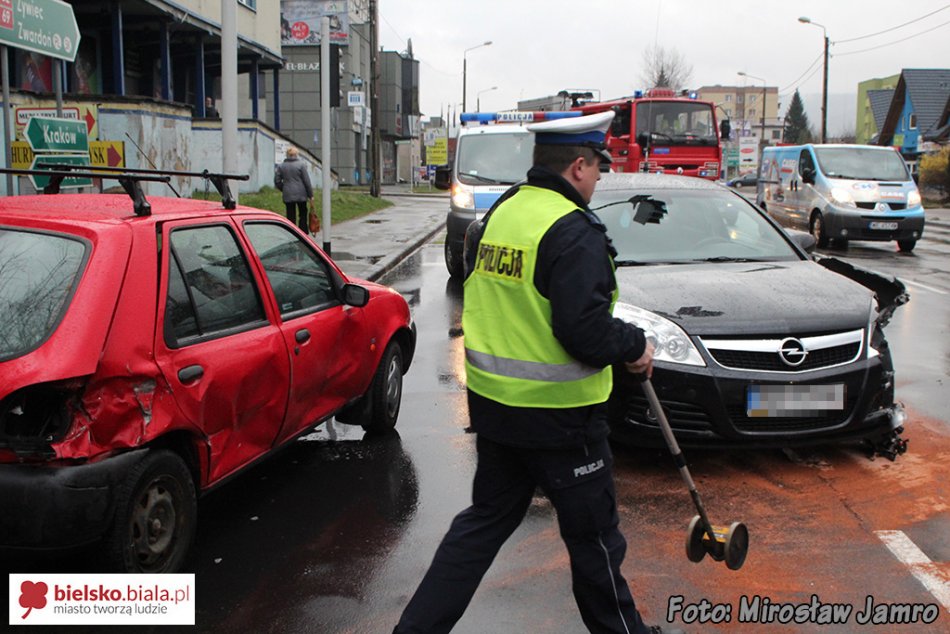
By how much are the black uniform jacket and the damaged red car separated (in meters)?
1.41

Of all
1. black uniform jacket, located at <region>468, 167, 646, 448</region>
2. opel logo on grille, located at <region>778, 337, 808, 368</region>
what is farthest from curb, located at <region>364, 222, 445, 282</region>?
black uniform jacket, located at <region>468, 167, 646, 448</region>

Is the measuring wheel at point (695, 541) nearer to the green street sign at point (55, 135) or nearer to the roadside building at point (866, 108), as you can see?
the green street sign at point (55, 135)

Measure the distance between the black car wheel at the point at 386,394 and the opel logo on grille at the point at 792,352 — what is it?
2.34 metres

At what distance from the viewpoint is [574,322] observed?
2750 mm

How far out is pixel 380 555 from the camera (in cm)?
415

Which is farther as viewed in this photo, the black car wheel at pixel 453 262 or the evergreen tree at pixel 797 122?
the evergreen tree at pixel 797 122

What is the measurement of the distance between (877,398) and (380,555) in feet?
9.30

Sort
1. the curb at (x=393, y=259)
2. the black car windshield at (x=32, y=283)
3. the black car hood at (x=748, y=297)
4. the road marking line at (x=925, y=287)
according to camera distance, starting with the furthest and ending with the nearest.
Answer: the curb at (x=393, y=259) → the road marking line at (x=925, y=287) → the black car hood at (x=748, y=297) → the black car windshield at (x=32, y=283)

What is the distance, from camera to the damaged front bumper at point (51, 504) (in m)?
3.26

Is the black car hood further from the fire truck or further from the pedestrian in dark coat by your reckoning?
the fire truck

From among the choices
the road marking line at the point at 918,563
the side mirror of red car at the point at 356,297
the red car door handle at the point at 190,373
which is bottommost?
the road marking line at the point at 918,563

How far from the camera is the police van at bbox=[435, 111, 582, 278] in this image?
13.6 m

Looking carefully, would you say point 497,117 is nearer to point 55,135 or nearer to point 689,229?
point 55,135

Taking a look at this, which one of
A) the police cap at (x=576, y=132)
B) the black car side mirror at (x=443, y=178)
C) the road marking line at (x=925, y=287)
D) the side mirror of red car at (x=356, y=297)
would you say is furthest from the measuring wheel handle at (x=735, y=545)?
the black car side mirror at (x=443, y=178)
